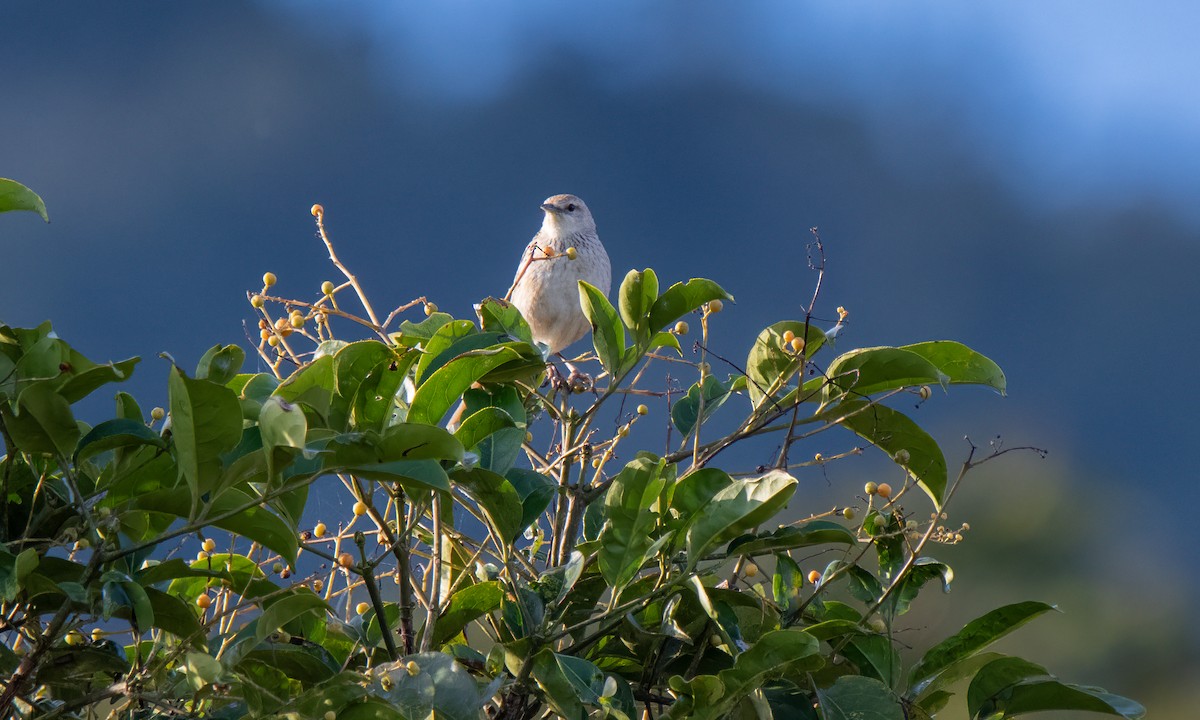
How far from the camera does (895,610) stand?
1628mm

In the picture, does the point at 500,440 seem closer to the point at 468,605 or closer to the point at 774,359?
the point at 468,605

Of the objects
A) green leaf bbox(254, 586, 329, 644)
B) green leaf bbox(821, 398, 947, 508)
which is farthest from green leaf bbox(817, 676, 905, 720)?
green leaf bbox(254, 586, 329, 644)

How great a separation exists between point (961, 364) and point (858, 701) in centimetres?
49

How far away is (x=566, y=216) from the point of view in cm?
535

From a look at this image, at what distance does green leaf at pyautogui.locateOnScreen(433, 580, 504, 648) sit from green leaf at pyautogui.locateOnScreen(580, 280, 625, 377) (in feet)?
1.22

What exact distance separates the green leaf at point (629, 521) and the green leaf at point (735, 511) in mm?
58

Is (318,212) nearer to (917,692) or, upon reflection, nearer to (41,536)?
(41,536)

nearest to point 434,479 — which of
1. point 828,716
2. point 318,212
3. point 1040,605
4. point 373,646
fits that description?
point 373,646

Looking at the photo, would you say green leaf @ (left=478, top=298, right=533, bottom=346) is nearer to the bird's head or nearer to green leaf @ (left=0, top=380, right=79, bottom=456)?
green leaf @ (left=0, top=380, right=79, bottom=456)

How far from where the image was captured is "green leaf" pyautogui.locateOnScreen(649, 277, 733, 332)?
1681mm

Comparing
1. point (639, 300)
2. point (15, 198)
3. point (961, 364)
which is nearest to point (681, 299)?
point (639, 300)

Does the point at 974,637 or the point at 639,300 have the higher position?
the point at 639,300

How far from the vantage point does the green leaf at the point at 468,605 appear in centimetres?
156

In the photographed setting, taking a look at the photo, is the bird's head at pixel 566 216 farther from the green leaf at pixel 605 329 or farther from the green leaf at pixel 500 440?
the green leaf at pixel 500 440
